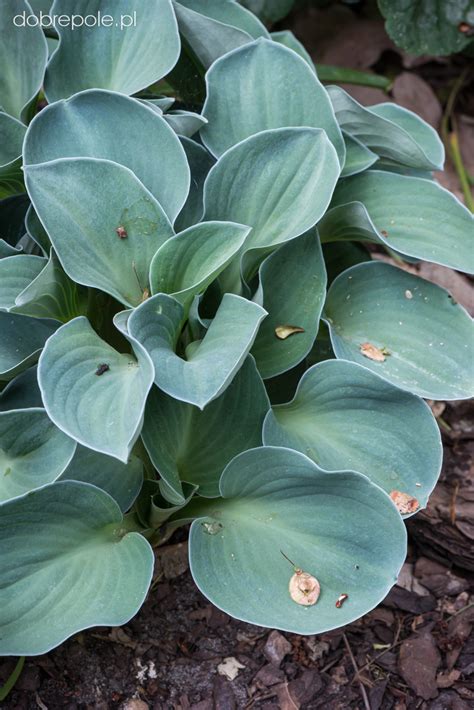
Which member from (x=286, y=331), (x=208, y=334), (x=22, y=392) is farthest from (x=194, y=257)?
(x=22, y=392)

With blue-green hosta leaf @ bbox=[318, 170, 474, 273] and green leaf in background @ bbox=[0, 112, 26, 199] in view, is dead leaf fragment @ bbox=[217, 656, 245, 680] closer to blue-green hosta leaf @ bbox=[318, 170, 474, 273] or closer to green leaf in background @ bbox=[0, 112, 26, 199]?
blue-green hosta leaf @ bbox=[318, 170, 474, 273]

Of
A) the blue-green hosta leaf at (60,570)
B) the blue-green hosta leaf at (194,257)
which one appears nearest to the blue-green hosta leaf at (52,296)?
the blue-green hosta leaf at (194,257)

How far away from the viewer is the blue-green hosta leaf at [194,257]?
3.60 feet

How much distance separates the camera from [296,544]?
3.63ft

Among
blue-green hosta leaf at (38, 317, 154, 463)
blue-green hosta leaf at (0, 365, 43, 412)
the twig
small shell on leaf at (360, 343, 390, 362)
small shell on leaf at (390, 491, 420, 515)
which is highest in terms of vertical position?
blue-green hosta leaf at (38, 317, 154, 463)

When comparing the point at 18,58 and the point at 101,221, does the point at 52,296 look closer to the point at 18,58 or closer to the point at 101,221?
the point at 101,221

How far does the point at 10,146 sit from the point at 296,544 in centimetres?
78

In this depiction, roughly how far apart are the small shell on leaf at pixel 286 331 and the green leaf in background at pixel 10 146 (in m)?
0.49

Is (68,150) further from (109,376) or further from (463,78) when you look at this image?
(463,78)

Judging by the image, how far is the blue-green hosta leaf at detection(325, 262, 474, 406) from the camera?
1255mm

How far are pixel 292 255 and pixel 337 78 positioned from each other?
3.71 ft

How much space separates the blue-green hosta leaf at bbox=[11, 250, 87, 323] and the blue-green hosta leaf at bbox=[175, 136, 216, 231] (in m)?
0.21

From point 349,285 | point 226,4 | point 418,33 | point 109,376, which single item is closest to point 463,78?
point 418,33

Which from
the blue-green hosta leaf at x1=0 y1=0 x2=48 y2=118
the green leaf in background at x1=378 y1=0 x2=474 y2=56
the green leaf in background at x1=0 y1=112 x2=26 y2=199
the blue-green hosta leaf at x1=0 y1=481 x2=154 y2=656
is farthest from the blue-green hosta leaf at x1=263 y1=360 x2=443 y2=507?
the green leaf in background at x1=378 y1=0 x2=474 y2=56
